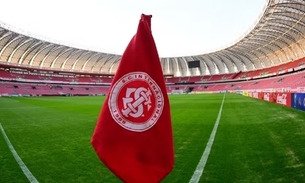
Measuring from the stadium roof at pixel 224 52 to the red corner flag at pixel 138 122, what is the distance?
37.6m

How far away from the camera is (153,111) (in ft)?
7.18

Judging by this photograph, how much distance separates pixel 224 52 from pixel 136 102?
247ft

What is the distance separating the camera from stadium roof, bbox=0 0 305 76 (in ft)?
140

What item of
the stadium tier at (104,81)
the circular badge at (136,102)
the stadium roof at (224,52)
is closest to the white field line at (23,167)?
the circular badge at (136,102)

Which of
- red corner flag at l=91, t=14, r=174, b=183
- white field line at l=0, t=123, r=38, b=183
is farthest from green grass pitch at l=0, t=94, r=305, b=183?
red corner flag at l=91, t=14, r=174, b=183

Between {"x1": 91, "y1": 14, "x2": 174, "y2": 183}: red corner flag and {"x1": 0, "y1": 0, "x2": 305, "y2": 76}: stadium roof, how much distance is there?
123 ft

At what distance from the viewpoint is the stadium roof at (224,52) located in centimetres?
4281

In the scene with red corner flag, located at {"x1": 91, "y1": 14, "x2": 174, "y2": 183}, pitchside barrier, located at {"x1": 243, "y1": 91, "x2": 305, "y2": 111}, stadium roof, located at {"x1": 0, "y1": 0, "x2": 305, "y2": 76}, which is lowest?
pitchside barrier, located at {"x1": 243, "y1": 91, "x2": 305, "y2": 111}

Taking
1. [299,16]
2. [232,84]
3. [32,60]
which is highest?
[299,16]

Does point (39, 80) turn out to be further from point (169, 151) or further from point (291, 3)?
point (169, 151)

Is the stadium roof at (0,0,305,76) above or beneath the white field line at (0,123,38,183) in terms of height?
above

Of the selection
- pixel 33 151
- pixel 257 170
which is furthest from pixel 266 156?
pixel 33 151

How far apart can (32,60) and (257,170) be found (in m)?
70.0

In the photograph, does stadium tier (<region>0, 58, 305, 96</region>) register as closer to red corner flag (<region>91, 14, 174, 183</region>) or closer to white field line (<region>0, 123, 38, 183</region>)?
white field line (<region>0, 123, 38, 183</region>)
